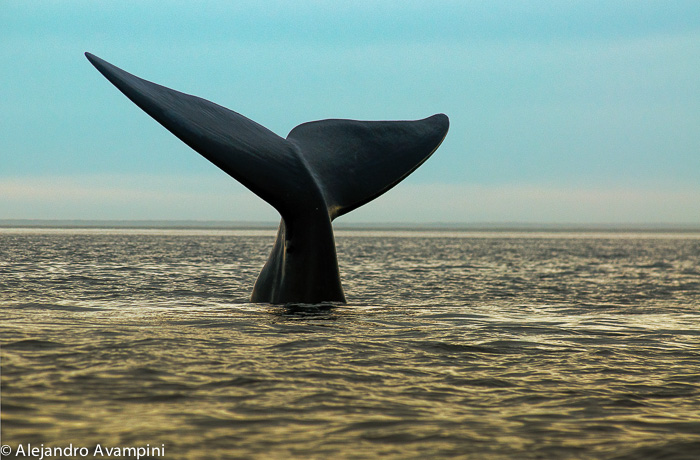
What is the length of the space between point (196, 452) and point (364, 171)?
19.5 ft

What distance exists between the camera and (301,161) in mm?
8484

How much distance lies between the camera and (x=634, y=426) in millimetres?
4512

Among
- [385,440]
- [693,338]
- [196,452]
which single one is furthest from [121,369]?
→ [693,338]

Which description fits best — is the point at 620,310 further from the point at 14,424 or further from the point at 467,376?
the point at 14,424

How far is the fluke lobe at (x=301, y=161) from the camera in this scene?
763cm

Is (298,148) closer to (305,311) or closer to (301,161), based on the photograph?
(301,161)

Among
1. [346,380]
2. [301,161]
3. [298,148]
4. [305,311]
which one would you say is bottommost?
[346,380]

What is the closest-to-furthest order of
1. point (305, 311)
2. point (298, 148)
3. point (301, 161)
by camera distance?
1. point (301, 161)
2. point (305, 311)
3. point (298, 148)

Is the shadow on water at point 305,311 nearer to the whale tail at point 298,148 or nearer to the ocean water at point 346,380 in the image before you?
the ocean water at point 346,380

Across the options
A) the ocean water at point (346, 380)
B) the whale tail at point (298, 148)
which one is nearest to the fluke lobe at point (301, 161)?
the whale tail at point (298, 148)

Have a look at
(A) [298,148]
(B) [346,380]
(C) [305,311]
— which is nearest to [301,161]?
(A) [298,148]

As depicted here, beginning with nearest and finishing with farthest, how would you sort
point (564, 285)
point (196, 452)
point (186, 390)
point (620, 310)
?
1. point (196, 452)
2. point (186, 390)
3. point (620, 310)
4. point (564, 285)

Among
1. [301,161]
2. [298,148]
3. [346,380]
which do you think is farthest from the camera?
[298,148]

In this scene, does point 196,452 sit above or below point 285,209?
below
